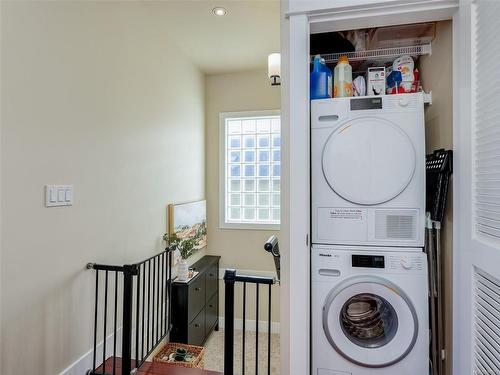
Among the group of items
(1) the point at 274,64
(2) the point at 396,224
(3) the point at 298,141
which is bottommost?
(2) the point at 396,224

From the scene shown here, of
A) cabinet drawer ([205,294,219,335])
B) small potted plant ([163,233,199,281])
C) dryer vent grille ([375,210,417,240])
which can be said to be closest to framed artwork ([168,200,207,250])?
small potted plant ([163,233,199,281])

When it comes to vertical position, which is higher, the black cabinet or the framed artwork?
the framed artwork

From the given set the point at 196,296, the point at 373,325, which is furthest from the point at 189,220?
the point at 373,325

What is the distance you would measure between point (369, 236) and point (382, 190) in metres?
0.28

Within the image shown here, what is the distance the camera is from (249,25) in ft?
8.65

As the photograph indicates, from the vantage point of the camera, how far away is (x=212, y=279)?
134 inches

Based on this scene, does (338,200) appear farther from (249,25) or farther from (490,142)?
(249,25)

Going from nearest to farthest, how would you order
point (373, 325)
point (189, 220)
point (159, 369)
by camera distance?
point (373, 325) → point (159, 369) → point (189, 220)

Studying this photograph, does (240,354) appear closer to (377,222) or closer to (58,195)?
(377,222)

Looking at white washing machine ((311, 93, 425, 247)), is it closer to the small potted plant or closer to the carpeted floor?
the small potted plant

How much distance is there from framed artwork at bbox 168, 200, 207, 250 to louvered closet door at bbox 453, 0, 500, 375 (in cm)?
227

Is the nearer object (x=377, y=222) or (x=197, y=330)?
(x=377, y=222)

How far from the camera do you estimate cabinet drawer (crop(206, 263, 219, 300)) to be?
3240mm

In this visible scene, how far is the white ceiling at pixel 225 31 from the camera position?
2357 mm
